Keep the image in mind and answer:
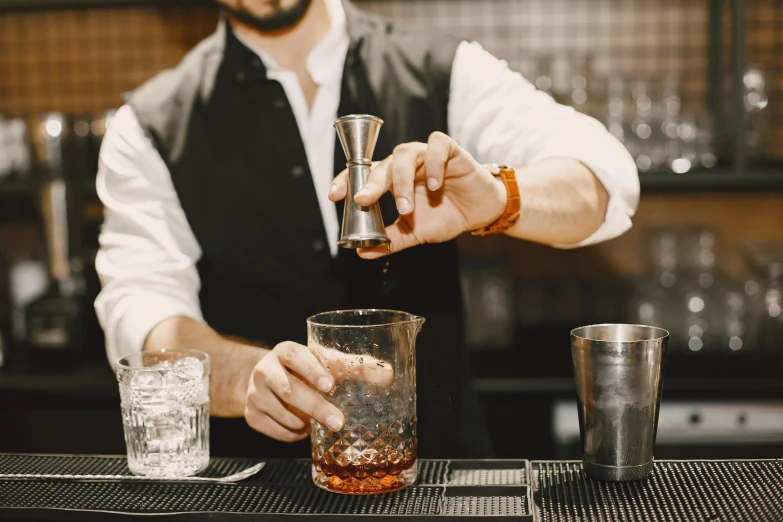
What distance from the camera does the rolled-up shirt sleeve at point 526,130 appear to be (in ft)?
4.77

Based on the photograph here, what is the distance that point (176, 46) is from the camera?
9.61 feet

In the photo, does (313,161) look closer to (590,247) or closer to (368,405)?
(368,405)

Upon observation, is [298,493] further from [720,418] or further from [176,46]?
[176,46]

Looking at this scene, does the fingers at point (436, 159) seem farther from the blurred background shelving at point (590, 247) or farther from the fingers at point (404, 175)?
the blurred background shelving at point (590, 247)

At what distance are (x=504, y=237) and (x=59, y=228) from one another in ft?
4.73

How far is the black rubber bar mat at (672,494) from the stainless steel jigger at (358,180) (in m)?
0.34

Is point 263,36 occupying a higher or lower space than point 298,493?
higher

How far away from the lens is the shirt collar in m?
1.73

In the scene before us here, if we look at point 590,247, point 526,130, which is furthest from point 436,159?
point 590,247

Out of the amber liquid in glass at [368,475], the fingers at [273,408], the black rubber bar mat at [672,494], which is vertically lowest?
the black rubber bar mat at [672,494]

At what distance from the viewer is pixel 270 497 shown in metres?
0.94

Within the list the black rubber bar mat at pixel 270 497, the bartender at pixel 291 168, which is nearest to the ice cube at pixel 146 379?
the black rubber bar mat at pixel 270 497

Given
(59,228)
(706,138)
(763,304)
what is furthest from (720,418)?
(59,228)

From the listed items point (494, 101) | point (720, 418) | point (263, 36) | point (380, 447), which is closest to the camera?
point (380, 447)
